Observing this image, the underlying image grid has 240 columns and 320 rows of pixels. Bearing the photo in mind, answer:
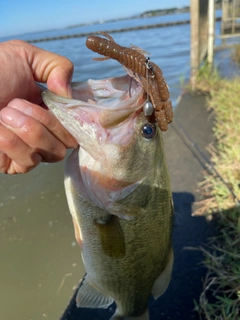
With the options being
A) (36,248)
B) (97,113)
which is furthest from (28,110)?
(36,248)

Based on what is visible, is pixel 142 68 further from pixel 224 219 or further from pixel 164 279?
pixel 224 219

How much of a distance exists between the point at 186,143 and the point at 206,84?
250cm

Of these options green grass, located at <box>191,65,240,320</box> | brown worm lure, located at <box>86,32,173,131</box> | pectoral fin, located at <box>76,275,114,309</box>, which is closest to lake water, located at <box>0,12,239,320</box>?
pectoral fin, located at <box>76,275,114,309</box>

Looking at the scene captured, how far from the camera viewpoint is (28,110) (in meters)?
1.36

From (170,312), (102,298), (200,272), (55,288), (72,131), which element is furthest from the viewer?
(55,288)

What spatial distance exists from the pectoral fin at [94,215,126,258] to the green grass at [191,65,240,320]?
0.81m

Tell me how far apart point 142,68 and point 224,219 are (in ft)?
6.33

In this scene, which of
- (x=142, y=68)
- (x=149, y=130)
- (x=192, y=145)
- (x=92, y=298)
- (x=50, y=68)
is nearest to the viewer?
(x=142, y=68)

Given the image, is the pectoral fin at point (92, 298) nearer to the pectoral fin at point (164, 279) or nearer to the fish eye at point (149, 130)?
the pectoral fin at point (164, 279)

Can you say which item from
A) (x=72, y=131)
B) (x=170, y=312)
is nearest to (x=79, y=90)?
(x=72, y=131)

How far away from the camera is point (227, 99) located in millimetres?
5203

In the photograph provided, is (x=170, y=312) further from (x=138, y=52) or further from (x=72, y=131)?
(x=138, y=52)

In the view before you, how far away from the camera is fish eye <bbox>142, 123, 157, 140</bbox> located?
1394 mm

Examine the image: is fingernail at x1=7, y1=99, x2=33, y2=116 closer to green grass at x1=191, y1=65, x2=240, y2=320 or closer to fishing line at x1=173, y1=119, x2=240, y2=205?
green grass at x1=191, y1=65, x2=240, y2=320
